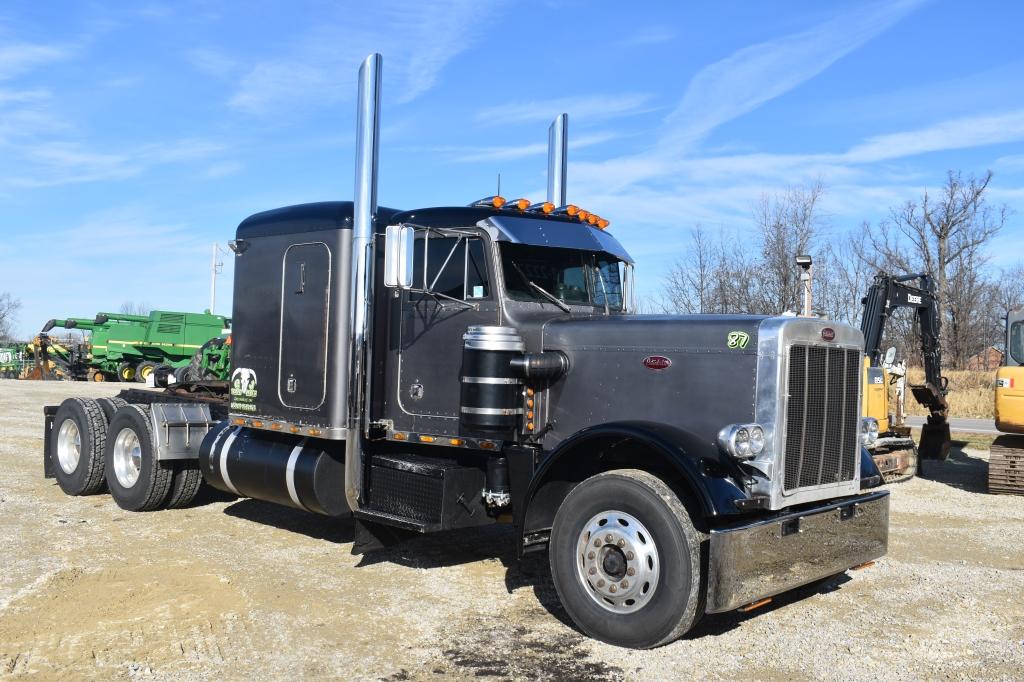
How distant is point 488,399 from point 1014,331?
10.2 meters

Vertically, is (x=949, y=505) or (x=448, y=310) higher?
(x=448, y=310)

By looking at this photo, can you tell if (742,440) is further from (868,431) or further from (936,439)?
(936,439)

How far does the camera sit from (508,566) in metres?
7.37

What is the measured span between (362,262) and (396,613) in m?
2.59

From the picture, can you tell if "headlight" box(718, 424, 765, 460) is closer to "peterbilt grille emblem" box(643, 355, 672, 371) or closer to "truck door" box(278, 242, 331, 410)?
"peterbilt grille emblem" box(643, 355, 672, 371)

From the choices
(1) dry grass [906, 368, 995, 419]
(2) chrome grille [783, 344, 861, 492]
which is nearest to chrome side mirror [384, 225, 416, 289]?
(2) chrome grille [783, 344, 861, 492]

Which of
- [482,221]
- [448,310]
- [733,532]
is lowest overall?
[733,532]

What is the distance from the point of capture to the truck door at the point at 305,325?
7348mm

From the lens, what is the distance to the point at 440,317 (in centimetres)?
672

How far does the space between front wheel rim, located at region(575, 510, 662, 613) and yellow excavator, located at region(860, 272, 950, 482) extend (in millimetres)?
8322

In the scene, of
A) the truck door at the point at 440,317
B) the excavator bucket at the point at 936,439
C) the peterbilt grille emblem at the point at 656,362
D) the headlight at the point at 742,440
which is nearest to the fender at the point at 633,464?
the headlight at the point at 742,440

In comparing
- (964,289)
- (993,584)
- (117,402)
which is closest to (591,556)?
(993,584)

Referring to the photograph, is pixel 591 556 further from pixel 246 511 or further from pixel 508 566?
pixel 246 511

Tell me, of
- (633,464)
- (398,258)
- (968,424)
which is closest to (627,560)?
(633,464)
